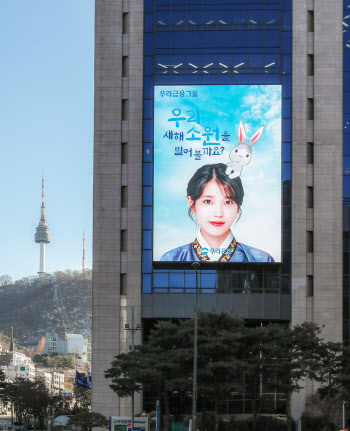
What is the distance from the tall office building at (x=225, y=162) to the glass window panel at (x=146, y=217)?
0.52ft

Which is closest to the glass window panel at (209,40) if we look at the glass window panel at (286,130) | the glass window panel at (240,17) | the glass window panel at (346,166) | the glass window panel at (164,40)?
the glass window panel at (240,17)

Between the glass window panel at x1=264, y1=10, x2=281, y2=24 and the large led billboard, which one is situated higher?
the glass window panel at x1=264, y1=10, x2=281, y2=24

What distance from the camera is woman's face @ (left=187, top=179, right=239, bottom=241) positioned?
100500 millimetres

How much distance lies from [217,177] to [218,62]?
42.6 ft

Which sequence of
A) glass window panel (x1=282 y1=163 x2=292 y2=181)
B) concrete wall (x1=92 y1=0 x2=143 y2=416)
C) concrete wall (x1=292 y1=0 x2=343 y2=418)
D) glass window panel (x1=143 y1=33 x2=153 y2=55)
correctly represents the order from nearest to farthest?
1. concrete wall (x1=292 y1=0 x2=343 y2=418)
2. concrete wall (x1=92 y1=0 x2=143 y2=416)
3. glass window panel (x1=282 y1=163 x2=292 y2=181)
4. glass window panel (x1=143 y1=33 x2=153 y2=55)

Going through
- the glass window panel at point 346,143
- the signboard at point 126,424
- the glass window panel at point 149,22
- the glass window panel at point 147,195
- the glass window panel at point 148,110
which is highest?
the glass window panel at point 149,22

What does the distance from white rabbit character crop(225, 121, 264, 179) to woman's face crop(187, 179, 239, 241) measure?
2127mm

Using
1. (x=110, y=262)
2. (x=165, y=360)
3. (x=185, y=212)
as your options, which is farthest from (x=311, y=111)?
(x=165, y=360)

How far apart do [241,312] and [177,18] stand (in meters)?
33.9

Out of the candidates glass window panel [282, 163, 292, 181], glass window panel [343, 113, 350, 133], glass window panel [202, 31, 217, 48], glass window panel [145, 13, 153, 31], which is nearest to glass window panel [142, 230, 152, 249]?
glass window panel [282, 163, 292, 181]

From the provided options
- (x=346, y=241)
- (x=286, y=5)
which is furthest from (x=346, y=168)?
(x=286, y=5)

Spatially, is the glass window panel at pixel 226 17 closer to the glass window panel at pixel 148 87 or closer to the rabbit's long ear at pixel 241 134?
the glass window panel at pixel 148 87

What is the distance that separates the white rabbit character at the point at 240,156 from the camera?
10081 cm

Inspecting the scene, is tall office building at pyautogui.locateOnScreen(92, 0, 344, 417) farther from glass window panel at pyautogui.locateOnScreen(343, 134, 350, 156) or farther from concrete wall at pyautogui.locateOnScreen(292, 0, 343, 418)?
glass window panel at pyautogui.locateOnScreen(343, 134, 350, 156)
